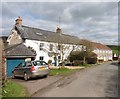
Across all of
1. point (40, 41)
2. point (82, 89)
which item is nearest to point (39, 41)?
point (40, 41)

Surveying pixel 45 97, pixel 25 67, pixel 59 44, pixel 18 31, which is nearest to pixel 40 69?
pixel 25 67

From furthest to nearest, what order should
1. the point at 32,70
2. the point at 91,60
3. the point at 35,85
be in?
the point at 91,60, the point at 32,70, the point at 35,85

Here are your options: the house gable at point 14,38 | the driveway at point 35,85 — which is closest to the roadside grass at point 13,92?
the driveway at point 35,85

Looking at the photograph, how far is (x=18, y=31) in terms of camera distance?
118 feet

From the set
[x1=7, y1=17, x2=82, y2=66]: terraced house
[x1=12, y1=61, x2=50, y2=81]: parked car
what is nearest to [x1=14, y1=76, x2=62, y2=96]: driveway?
[x1=12, y1=61, x2=50, y2=81]: parked car

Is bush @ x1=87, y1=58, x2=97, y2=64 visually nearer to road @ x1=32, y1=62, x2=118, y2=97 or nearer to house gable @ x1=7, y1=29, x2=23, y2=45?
house gable @ x1=7, y1=29, x2=23, y2=45

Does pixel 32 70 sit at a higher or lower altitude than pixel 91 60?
lower

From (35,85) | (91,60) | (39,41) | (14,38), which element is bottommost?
(35,85)

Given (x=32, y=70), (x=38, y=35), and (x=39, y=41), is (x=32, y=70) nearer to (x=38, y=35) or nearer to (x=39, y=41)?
(x=39, y=41)

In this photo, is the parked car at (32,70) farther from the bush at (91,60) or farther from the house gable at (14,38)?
the bush at (91,60)

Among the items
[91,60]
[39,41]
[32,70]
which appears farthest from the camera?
[91,60]

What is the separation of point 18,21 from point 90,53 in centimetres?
1722

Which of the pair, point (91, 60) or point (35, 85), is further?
point (91, 60)

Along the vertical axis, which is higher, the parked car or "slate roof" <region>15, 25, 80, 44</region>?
"slate roof" <region>15, 25, 80, 44</region>
